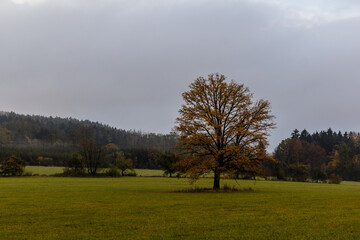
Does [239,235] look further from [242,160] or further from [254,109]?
[254,109]

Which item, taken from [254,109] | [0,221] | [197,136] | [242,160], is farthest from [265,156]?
[0,221]

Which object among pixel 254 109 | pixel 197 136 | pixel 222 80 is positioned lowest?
pixel 197 136

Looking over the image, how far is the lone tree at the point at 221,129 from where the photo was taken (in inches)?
1545

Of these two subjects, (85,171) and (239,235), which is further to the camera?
(85,171)

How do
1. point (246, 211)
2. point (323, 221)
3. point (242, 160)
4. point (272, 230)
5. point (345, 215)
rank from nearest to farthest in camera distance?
1. point (272, 230)
2. point (323, 221)
3. point (345, 215)
4. point (246, 211)
5. point (242, 160)

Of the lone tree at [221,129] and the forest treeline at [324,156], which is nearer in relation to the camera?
the lone tree at [221,129]

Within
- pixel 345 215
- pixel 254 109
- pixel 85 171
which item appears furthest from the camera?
pixel 85 171

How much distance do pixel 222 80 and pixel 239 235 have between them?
30.2 metres

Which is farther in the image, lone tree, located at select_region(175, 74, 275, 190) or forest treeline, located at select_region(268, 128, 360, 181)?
forest treeline, located at select_region(268, 128, 360, 181)

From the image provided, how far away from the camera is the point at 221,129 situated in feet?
134

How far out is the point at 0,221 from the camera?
18.1 meters

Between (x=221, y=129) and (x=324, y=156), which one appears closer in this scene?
(x=221, y=129)

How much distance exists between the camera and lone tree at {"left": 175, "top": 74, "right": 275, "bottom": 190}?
39.2 m

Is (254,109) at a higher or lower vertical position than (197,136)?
higher
